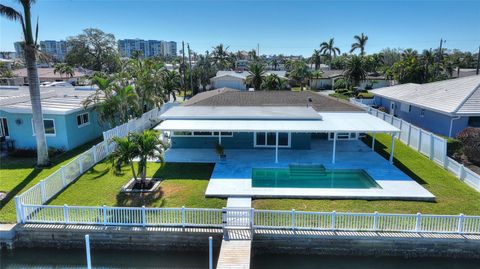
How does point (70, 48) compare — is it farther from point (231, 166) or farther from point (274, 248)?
point (274, 248)

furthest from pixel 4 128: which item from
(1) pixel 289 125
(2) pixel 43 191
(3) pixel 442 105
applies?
(3) pixel 442 105

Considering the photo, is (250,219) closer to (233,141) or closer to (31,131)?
(233,141)

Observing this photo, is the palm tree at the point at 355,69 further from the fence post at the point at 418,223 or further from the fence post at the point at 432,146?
the fence post at the point at 418,223

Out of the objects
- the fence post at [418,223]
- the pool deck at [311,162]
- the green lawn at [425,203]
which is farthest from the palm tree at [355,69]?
the fence post at [418,223]

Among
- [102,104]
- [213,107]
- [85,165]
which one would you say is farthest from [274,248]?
[102,104]

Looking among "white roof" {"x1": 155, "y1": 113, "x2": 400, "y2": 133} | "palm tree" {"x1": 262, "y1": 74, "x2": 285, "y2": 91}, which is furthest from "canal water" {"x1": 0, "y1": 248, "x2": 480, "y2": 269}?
"palm tree" {"x1": 262, "y1": 74, "x2": 285, "y2": 91}

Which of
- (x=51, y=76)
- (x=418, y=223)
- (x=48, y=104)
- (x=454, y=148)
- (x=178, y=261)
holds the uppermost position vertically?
(x=51, y=76)

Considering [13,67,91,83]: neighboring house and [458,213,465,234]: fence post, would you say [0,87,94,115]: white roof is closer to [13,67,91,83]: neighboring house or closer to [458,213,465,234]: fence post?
[458,213,465,234]: fence post
